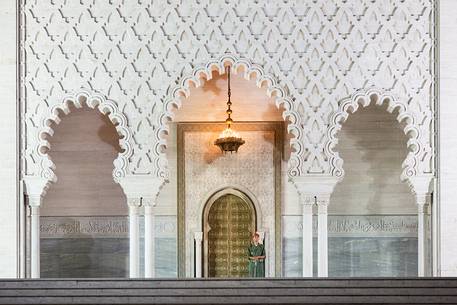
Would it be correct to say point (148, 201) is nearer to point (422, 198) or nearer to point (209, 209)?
point (209, 209)

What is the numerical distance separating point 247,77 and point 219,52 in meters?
0.31

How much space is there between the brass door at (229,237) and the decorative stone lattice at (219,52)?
1.93 metres

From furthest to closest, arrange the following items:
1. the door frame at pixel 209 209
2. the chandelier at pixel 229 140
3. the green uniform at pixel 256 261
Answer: the door frame at pixel 209 209
the chandelier at pixel 229 140
the green uniform at pixel 256 261

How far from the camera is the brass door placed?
6188mm

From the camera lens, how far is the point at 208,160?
6.18 m

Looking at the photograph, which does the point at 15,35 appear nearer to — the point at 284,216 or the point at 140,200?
the point at 140,200

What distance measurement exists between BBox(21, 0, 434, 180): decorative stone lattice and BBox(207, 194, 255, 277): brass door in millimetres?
1934

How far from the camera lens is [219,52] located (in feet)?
14.7

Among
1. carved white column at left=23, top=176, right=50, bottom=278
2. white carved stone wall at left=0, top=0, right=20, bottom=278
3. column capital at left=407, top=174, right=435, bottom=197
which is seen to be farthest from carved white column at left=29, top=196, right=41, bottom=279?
column capital at left=407, top=174, right=435, bottom=197

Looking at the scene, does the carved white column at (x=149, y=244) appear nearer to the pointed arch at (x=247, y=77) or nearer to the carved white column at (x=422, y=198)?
the pointed arch at (x=247, y=77)

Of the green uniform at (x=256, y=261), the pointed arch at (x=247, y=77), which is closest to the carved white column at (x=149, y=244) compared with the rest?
the pointed arch at (x=247, y=77)

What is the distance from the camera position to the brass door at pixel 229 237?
619 cm
